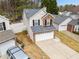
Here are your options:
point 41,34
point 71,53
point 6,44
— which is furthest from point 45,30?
point 6,44

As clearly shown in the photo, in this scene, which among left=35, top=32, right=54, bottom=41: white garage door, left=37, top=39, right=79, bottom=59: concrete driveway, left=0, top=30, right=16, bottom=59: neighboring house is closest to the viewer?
left=0, top=30, right=16, bottom=59: neighboring house

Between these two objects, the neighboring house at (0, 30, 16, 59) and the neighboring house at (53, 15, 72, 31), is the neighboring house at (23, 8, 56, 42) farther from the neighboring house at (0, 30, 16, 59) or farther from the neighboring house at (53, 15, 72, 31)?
the neighboring house at (53, 15, 72, 31)

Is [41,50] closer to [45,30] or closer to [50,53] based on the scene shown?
[50,53]

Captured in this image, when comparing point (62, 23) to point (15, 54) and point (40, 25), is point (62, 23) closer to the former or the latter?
point (40, 25)

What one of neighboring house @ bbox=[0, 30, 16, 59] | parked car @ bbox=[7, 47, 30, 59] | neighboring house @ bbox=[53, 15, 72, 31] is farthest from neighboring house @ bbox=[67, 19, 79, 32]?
parked car @ bbox=[7, 47, 30, 59]

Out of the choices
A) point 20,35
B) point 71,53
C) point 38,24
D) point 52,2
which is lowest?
point 71,53

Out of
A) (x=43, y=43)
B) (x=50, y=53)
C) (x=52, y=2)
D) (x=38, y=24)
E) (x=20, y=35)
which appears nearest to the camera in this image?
(x=50, y=53)

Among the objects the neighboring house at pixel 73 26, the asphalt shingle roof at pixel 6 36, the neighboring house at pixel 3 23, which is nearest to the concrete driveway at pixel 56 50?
the asphalt shingle roof at pixel 6 36
